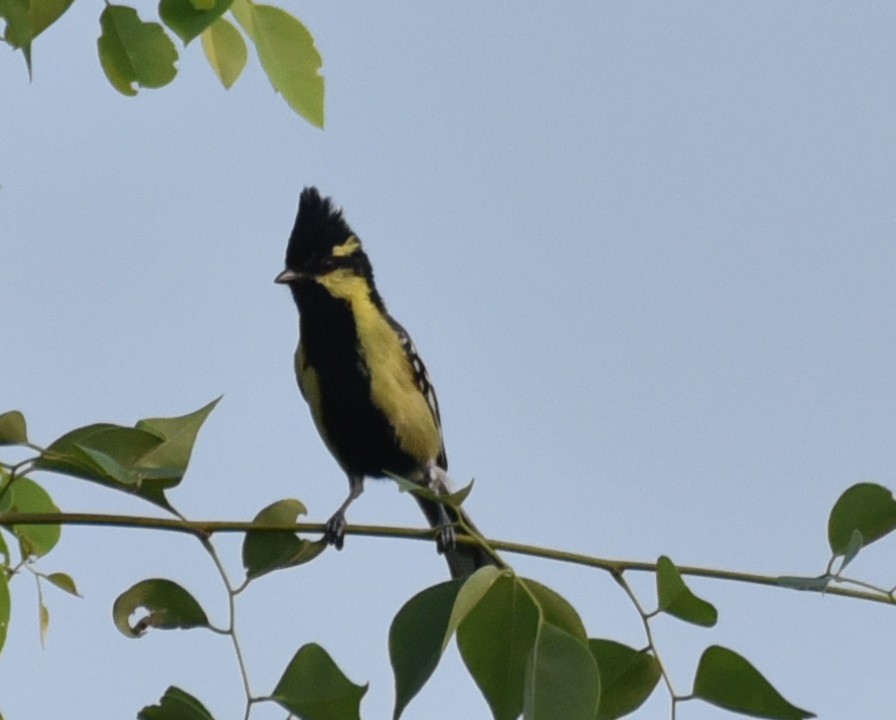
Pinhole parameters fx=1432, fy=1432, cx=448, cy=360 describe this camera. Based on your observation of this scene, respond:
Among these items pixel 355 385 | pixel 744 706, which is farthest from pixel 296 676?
pixel 355 385

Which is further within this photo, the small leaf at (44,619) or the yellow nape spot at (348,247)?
the yellow nape spot at (348,247)

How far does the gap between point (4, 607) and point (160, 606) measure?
20 centimetres

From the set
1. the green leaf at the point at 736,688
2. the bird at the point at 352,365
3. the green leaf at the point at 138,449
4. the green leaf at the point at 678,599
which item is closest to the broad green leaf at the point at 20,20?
the green leaf at the point at 138,449

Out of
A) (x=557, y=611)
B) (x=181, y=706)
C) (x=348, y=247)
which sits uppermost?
(x=348, y=247)

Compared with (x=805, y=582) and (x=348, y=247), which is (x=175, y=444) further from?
(x=348, y=247)

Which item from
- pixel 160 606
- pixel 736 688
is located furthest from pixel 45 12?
pixel 736 688

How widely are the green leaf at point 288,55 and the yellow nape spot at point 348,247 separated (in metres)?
2.69

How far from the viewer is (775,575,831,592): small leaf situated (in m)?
1.71

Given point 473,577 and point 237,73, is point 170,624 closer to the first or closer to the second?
point 473,577

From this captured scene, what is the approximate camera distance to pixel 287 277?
4766mm

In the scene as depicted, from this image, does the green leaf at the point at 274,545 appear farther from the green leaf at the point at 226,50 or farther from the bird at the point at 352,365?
the bird at the point at 352,365

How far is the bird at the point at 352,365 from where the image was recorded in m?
4.64

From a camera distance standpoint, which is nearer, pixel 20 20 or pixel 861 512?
pixel 20 20

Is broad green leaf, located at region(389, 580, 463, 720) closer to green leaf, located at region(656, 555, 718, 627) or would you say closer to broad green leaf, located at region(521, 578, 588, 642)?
broad green leaf, located at region(521, 578, 588, 642)
